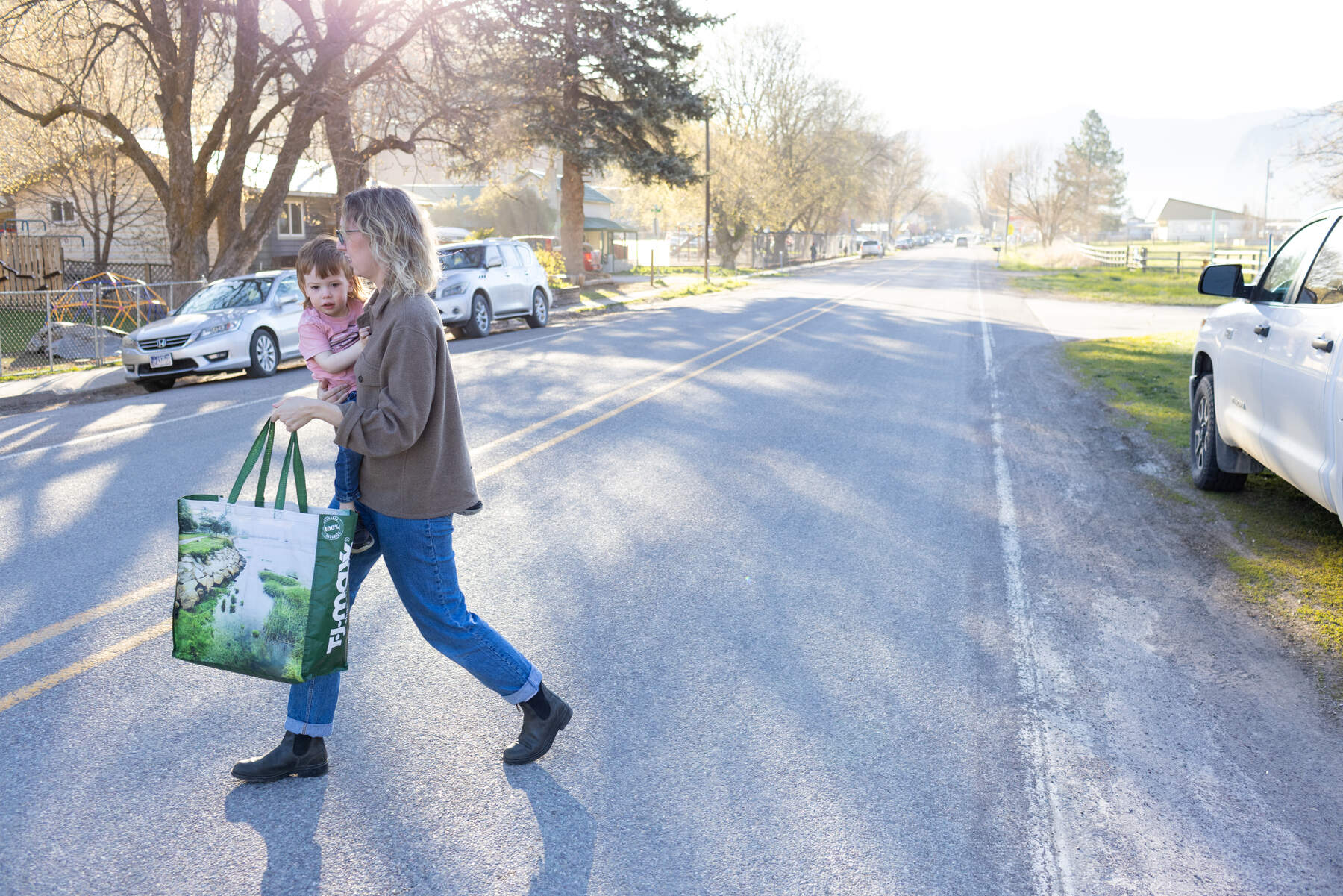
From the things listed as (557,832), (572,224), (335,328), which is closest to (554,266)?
(572,224)

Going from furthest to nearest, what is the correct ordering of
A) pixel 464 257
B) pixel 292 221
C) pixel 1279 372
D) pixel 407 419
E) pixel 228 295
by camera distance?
1. pixel 292 221
2. pixel 464 257
3. pixel 228 295
4. pixel 1279 372
5. pixel 407 419

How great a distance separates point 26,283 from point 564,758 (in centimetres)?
2868

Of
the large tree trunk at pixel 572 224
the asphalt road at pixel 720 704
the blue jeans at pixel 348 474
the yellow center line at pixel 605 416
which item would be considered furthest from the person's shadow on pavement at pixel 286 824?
the large tree trunk at pixel 572 224

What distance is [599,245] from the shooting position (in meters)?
63.7

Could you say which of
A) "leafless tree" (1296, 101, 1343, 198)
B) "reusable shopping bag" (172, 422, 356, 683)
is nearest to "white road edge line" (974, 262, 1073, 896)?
"reusable shopping bag" (172, 422, 356, 683)

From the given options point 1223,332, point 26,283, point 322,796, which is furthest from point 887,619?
point 26,283

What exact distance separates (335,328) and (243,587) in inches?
38.4

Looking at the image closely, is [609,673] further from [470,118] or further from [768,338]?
[470,118]

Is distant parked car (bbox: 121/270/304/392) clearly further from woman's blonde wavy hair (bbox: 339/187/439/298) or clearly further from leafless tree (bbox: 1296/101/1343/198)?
leafless tree (bbox: 1296/101/1343/198)

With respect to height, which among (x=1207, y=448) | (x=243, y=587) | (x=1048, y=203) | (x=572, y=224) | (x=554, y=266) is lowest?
(x=1207, y=448)

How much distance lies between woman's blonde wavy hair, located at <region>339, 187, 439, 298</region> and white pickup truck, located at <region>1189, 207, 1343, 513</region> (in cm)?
412

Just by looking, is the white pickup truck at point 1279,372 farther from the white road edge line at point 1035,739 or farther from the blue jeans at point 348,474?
the blue jeans at point 348,474

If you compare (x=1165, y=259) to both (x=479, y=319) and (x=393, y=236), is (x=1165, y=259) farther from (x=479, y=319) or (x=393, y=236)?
(x=393, y=236)

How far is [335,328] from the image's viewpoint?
3703mm
